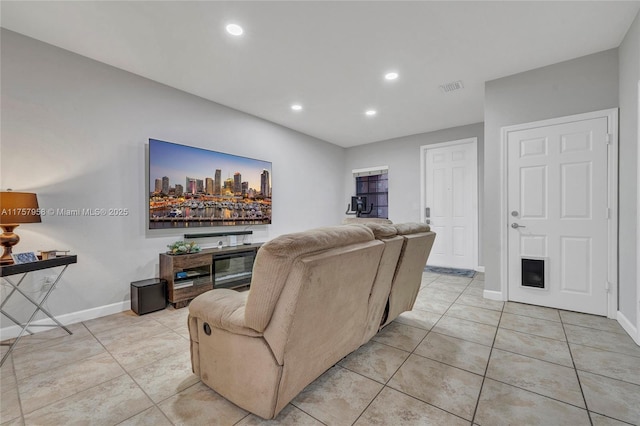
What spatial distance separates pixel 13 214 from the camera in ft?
6.81

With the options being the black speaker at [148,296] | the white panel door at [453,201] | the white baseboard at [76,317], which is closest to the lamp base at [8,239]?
the white baseboard at [76,317]

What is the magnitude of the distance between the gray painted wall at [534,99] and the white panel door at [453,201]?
5.66 feet

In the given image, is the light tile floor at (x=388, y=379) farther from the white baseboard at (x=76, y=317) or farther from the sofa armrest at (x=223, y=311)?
the sofa armrest at (x=223, y=311)

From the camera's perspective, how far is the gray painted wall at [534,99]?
8.97 ft

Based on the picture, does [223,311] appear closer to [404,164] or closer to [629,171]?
[629,171]

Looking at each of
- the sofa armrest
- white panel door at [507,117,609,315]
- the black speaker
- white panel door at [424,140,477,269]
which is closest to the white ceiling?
white panel door at [507,117,609,315]

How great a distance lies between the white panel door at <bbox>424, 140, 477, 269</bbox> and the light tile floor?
2476 millimetres

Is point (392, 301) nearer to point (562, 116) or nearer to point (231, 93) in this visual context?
point (562, 116)

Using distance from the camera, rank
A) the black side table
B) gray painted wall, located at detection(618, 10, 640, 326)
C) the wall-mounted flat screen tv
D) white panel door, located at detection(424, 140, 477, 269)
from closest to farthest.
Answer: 1. the black side table
2. gray painted wall, located at detection(618, 10, 640, 326)
3. the wall-mounted flat screen tv
4. white panel door, located at detection(424, 140, 477, 269)

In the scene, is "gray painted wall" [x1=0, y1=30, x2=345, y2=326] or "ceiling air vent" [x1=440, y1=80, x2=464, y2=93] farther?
"ceiling air vent" [x1=440, y1=80, x2=464, y2=93]

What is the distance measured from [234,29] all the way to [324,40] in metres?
0.80

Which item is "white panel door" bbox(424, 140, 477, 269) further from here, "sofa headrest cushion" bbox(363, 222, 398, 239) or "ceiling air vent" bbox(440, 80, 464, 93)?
"sofa headrest cushion" bbox(363, 222, 398, 239)

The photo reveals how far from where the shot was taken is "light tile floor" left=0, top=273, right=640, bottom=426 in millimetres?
1418

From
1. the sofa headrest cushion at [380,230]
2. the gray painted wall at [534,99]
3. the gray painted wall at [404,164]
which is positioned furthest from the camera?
the gray painted wall at [404,164]
